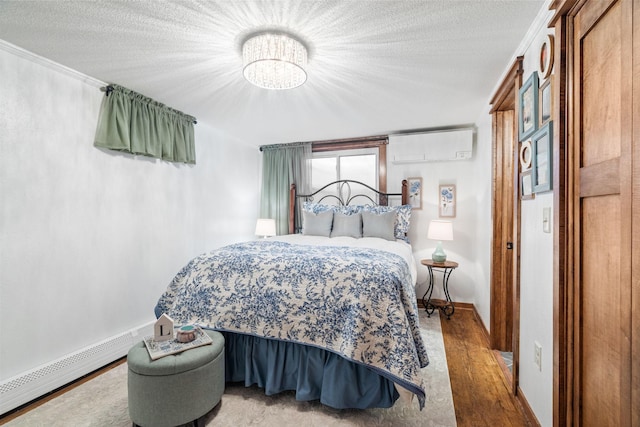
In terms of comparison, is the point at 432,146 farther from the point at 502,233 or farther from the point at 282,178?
the point at 282,178

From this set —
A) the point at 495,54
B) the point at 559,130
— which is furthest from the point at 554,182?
the point at 495,54

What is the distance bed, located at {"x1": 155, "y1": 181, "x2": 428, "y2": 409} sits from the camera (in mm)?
1692

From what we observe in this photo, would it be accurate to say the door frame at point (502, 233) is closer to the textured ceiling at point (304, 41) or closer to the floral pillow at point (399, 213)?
the textured ceiling at point (304, 41)

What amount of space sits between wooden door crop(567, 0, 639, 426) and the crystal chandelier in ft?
4.57

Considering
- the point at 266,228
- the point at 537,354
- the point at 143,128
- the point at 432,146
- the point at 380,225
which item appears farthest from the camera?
the point at 266,228

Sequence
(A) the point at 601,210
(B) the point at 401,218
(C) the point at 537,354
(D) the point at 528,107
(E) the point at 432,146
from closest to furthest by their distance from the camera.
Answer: (A) the point at 601,210
(C) the point at 537,354
(D) the point at 528,107
(B) the point at 401,218
(E) the point at 432,146

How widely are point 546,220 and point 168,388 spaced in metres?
2.15

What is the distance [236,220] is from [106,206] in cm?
187

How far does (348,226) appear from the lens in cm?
357

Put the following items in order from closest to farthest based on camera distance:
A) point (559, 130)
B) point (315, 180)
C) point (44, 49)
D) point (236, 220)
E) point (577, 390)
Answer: point (577, 390)
point (559, 130)
point (44, 49)
point (236, 220)
point (315, 180)

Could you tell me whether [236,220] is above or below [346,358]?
above

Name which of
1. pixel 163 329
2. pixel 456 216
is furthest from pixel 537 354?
pixel 456 216

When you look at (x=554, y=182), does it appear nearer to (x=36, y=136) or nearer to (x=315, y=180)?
(x=36, y=136)

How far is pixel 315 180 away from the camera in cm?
464
